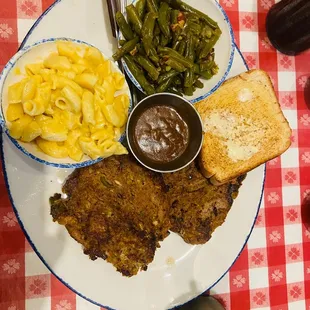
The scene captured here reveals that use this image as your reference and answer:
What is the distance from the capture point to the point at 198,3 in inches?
90.2

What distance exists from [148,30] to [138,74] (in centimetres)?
24

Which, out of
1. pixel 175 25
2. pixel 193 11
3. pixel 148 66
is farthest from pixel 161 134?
pixel 193 11

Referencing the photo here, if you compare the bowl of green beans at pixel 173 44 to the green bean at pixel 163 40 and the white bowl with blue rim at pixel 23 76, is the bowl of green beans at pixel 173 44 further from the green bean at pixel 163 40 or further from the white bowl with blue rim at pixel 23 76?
the white bowl with blue rim at pixel 23 76

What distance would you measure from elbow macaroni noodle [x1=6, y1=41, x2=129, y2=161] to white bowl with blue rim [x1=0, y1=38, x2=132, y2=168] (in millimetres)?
24

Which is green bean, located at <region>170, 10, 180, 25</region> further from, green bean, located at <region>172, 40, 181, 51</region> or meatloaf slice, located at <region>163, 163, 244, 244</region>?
meatloaf slice, located at <region>163, 163, 244, 244</region>

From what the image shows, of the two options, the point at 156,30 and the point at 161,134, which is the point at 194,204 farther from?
the point at 156,30

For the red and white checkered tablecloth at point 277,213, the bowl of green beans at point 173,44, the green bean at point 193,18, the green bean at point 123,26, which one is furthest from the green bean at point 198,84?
the red and white checkered tablecloth at point 277,213

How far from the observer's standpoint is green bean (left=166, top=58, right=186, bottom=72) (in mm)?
2203

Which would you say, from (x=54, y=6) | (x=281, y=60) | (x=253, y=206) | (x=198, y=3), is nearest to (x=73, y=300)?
(x=253, y=206)

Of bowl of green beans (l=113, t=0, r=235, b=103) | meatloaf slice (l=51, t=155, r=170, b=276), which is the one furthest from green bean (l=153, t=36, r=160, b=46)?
meatloaf slice (l=51, t=155, r=170, b=276)

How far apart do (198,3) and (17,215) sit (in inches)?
61.6

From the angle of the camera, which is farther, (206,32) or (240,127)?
(240,127)

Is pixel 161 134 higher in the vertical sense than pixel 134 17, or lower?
lower

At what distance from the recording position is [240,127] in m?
2.46
